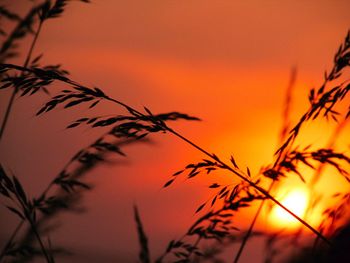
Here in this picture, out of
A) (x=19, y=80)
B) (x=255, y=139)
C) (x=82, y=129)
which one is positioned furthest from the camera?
(x=82, y=129)

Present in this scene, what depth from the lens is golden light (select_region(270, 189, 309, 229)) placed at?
1.75 m

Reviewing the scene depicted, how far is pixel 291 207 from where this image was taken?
1.77 meters

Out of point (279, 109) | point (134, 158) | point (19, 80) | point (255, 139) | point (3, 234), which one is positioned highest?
point (279, 109)

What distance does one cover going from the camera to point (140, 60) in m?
1.87

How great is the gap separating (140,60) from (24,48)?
570 mm

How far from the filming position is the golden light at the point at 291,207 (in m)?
1.75

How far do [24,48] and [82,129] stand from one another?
18.8 inches

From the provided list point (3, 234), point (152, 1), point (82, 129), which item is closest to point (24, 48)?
point (82, 129)

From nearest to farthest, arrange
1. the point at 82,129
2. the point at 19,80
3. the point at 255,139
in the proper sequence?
1. the point at 19,80
2. the point at 255,139
3. the point at 82,129

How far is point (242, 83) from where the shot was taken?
1845 mm

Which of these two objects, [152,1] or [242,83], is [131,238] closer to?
[242,83]

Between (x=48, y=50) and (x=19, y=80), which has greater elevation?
(x=48, y=50)

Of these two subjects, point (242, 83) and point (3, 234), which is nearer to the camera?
point (242, 83)

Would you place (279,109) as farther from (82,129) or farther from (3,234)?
(3,234)
